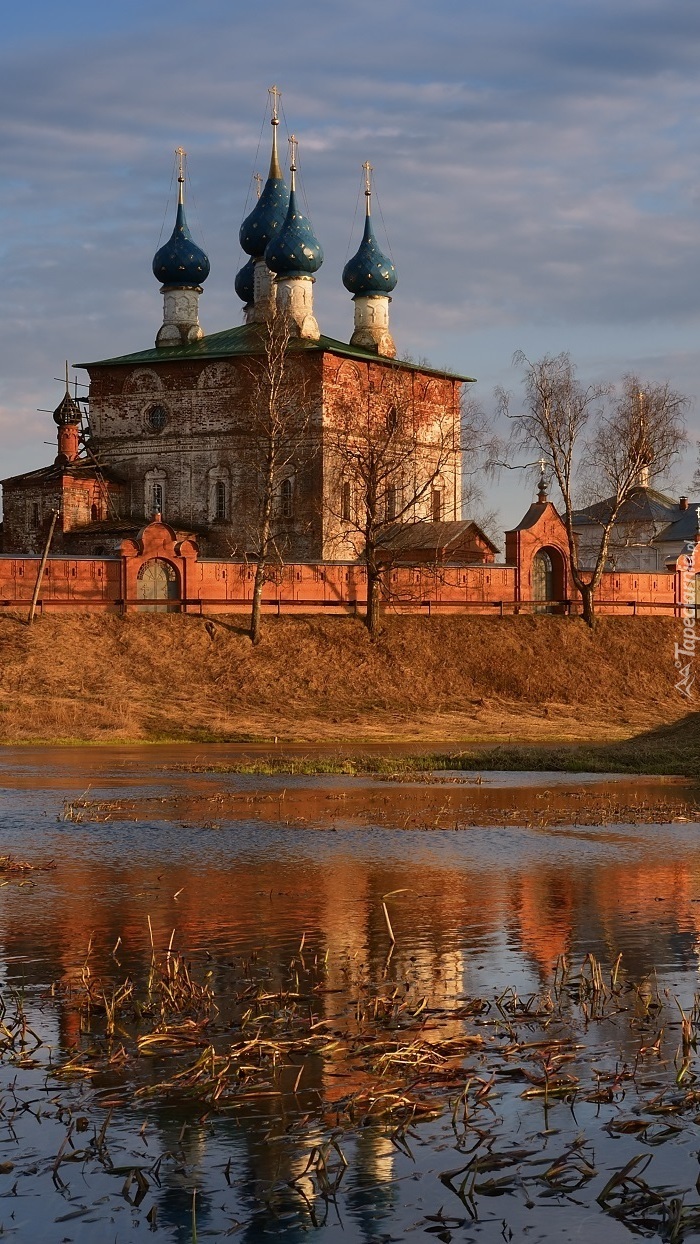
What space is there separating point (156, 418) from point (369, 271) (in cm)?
981

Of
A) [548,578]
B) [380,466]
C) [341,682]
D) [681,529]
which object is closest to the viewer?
[341,682]

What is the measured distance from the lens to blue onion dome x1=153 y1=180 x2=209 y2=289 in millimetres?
54688

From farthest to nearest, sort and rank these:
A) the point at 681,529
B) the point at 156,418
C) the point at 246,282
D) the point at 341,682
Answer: the point at 681,529, the point at 246,282, the point at 156,418, the point at 341,682

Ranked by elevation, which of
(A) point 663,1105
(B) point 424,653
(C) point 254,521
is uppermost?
(C) point 254,521

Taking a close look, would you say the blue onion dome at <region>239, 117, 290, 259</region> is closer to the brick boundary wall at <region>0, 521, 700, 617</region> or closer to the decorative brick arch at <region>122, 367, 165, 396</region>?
the decorative brick arch at <region>122, 367, 165, 396</region>

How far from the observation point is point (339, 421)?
159ft

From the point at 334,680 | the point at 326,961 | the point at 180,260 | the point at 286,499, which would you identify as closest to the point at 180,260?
the point at 180,260

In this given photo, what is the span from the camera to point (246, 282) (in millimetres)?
56250

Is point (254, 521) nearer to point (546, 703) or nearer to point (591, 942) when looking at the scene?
point (546, 703)

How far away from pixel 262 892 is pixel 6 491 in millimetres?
42029

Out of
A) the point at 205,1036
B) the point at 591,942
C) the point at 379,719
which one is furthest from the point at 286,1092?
the point at 379,719

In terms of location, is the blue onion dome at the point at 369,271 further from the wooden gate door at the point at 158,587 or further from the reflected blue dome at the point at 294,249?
the wooden gate door at the point at 158,587

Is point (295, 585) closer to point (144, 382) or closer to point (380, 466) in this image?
point (380, 466)

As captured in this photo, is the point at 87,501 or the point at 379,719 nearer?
the point at 379,719
